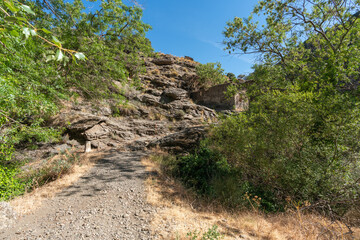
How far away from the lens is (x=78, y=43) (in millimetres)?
5969

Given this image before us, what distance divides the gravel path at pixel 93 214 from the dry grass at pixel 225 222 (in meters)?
0.34

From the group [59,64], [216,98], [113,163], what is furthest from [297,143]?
[216,98]

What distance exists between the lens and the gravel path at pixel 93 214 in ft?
9.35

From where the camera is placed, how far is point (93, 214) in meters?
3.42

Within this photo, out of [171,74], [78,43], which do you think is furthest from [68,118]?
[171,74]

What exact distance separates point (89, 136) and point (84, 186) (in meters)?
5.88

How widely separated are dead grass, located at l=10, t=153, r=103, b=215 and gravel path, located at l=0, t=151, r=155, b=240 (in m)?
0.21

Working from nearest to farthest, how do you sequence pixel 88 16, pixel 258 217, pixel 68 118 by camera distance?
pixel 258 217 < pixel 88 16 < pixel 68 118

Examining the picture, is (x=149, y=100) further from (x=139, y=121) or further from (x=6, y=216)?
(x=6, y=216)

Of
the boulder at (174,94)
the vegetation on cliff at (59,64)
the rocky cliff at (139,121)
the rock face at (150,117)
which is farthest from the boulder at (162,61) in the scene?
the vegetation on cliff at (59,64)

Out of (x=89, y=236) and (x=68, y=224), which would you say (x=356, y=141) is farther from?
(x=68, y=224)

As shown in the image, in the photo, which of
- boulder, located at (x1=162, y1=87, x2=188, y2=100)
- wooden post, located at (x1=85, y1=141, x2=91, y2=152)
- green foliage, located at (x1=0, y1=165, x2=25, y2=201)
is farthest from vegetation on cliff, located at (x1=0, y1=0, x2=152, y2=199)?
boulder, located at (x1=162, y1=87, x2=188, y2=100)

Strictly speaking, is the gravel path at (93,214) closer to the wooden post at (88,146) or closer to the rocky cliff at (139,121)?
the rocky cliff at (139,121)

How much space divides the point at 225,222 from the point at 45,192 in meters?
4.83
